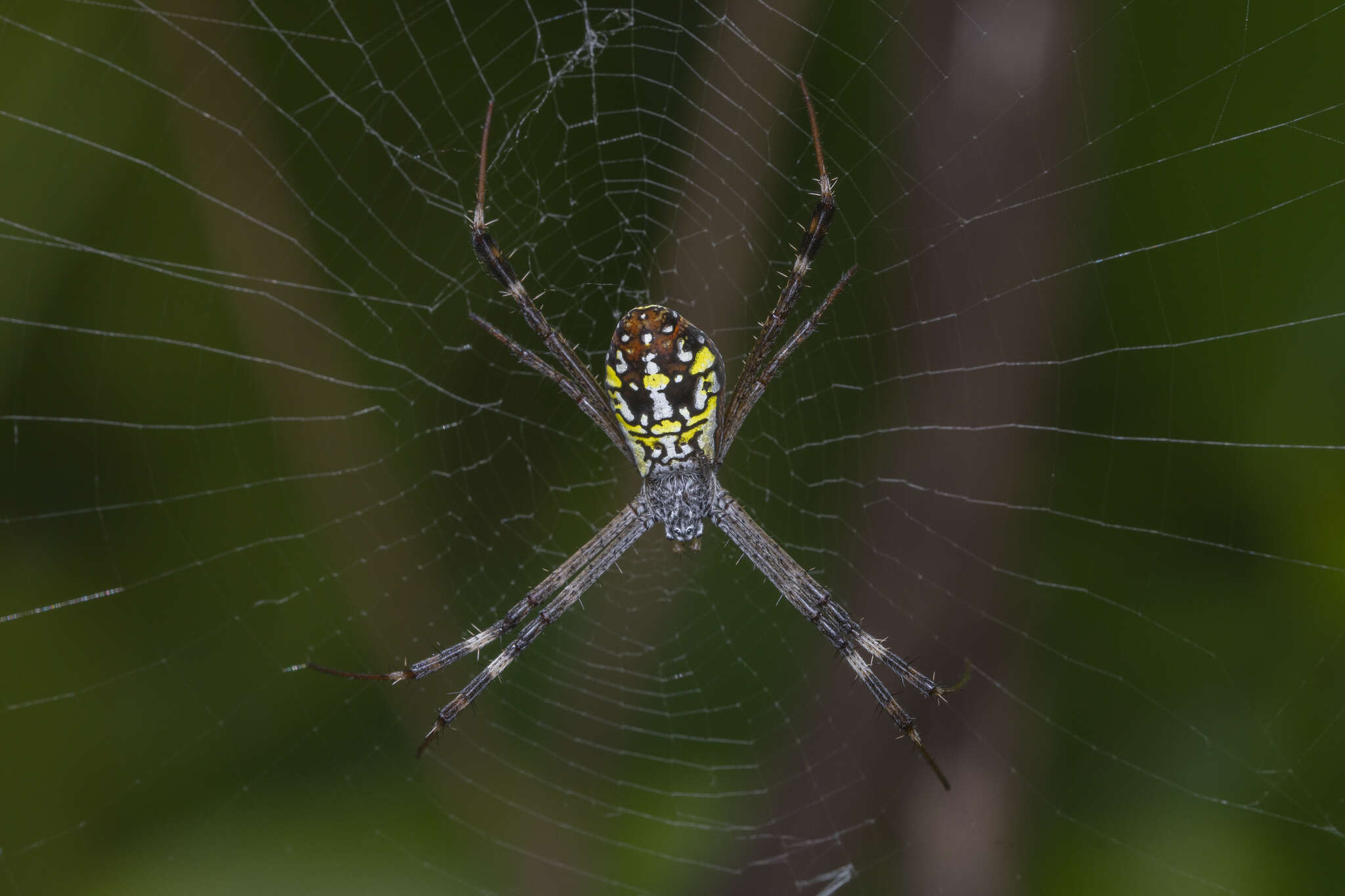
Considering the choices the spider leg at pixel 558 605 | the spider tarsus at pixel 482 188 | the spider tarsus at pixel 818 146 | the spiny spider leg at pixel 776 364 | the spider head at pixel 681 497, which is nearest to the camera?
the spider tarsus at pixel 818 146

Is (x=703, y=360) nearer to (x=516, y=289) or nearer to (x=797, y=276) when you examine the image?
(x=797, y=276)

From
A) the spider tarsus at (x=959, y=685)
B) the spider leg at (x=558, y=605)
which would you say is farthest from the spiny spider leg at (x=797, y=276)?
the spider tarsus at (x=959, y=685)

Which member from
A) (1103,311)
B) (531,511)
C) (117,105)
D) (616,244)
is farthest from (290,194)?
(1103,311)

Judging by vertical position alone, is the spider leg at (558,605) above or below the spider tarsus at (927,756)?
above

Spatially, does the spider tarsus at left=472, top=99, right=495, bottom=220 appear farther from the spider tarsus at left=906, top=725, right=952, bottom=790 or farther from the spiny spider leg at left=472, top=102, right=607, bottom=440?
the spider tarsus at left=906, top=725, right=952, bottom=790

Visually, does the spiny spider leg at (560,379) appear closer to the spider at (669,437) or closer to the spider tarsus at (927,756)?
the spider at (669,437)

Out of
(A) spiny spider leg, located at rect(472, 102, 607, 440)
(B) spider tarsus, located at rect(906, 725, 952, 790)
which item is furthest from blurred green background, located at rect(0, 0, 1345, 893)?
(A) spiny spider leg, located at rect(472, 102, 607, 440)

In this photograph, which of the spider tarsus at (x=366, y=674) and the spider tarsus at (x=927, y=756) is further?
the spider tarsus at (x=366, y=674)

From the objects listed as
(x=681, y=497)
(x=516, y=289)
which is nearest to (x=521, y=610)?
(x=681, y=497)
